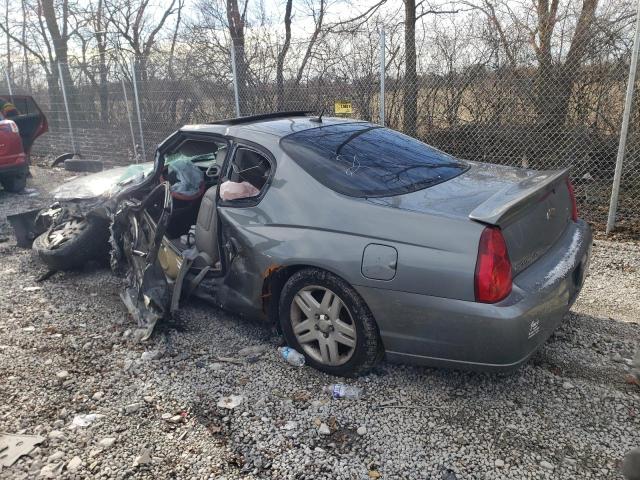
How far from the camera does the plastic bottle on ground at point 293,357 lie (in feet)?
10.4

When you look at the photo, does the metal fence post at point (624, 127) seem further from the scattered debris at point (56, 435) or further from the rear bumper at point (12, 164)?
the rear bumper at point (12, 164)

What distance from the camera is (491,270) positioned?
2.39m

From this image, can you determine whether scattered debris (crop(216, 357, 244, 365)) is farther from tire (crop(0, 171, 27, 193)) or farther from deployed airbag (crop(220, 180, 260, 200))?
tire (crop(0, 171, 27, 193))

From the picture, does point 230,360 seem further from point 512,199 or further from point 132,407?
point 512,199

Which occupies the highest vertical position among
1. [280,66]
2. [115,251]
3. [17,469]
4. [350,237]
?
[280,66]

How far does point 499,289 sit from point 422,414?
→ 0.82m

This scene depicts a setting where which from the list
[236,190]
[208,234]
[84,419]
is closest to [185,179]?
[208,234]

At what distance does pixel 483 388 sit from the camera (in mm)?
2893

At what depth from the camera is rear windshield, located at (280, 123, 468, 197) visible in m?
3.01

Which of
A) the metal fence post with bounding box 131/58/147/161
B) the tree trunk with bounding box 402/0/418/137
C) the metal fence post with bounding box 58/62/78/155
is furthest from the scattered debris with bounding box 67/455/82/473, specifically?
the metal fence post with bounding box 58/62/78/155

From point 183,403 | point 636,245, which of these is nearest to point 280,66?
point 636,245

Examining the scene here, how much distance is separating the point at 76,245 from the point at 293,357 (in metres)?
2.58

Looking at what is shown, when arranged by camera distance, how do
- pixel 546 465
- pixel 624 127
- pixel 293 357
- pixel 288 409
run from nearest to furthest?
1. pixel 546 465
2. pixel 288 409
3. pixel 293 357
4. pixel 624 127

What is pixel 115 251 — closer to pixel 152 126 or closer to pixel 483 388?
pixel 483 388
